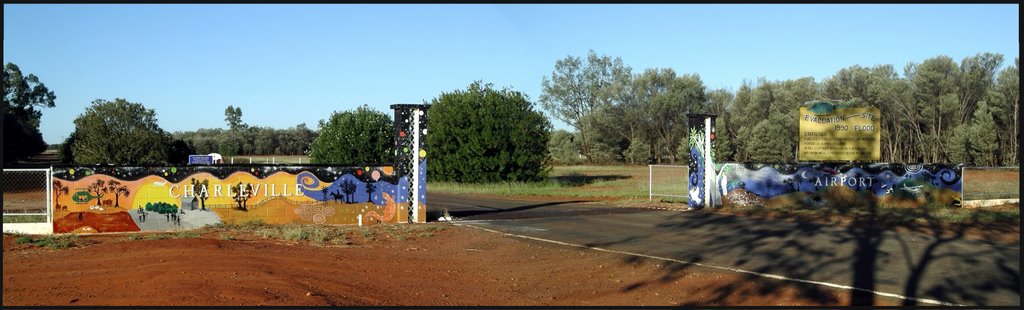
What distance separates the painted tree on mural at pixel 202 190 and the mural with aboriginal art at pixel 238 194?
0.02m

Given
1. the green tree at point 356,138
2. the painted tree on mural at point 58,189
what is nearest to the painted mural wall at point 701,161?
the painted tree on mural at point 58,189

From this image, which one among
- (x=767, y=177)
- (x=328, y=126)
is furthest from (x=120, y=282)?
(x=328, y=126)

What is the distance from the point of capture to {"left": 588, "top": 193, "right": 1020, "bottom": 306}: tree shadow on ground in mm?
10227

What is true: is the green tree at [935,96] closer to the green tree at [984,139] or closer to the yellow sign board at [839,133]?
the green tree at [984,139]

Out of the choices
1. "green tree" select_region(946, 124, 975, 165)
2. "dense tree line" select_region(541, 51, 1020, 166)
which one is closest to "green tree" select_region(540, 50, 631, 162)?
"dense tree line" select_region(541, 51, 1020, 166)

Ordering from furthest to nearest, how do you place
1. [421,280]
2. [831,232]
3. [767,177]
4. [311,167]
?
1. [767,177]
2. [311,167]
3. [831,232]
4. [421,280]

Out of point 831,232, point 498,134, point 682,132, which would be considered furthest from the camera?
point 682,132

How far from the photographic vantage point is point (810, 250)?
1444cm

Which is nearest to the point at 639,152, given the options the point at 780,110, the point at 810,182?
the point at 780,110

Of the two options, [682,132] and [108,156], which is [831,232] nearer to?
[108,156]

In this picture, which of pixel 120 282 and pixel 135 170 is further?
pixel 135 170

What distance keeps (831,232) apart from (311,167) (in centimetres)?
1240

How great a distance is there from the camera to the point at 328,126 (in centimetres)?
4731

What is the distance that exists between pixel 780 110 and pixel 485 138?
1501 inches
